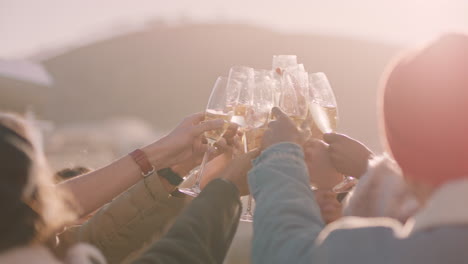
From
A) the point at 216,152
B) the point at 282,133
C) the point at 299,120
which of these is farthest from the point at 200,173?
the point at 282,133

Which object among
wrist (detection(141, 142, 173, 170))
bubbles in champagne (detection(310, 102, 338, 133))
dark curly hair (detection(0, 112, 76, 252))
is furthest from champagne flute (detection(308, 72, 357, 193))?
dark curly hair (detection(0, 112, 76, 252))

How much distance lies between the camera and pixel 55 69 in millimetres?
49156

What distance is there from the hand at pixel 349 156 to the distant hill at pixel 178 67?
123ft

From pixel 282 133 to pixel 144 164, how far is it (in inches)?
35.9

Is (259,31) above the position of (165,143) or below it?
below

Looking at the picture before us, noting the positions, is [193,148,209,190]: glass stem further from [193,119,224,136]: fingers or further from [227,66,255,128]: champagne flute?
[227,66,255,128]: champagne flute

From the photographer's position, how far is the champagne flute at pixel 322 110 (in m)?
2.36

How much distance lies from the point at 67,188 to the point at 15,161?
45.1 inches

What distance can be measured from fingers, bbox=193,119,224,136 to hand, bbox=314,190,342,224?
55 cm

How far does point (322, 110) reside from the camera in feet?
7.88

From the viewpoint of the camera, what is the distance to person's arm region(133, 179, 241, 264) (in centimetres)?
153

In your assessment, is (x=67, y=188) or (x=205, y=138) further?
(x=205, y=138)

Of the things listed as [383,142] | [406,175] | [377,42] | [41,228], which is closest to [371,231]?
[406,175]

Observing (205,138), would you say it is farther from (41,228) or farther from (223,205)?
(41,228)
